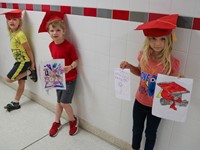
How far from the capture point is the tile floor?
1761mm

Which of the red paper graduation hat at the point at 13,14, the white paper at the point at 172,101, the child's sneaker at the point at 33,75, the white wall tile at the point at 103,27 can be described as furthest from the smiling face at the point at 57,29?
the white paper at the point at 172,101

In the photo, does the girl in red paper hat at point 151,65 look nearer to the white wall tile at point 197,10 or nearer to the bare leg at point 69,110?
the white wall tile at point 197,10

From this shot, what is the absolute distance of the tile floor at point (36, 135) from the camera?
1761 mm

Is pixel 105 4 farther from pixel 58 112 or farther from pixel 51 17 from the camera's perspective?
pixel 58 112

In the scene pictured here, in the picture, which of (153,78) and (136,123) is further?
(136,123)

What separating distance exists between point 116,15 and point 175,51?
484 millimetres

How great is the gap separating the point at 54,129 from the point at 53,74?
550 mm

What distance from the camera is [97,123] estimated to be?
1.88 metres

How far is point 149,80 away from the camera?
4.08 ft

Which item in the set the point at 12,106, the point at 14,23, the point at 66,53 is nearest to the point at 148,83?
the point at 66,53

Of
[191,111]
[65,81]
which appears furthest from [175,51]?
[65,81]

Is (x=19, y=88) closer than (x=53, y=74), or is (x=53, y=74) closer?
(x=53, y=74)

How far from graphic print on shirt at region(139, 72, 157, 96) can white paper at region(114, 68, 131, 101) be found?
97mm

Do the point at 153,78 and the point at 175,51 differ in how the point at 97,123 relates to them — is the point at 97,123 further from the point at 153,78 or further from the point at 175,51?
the point at 175,51
